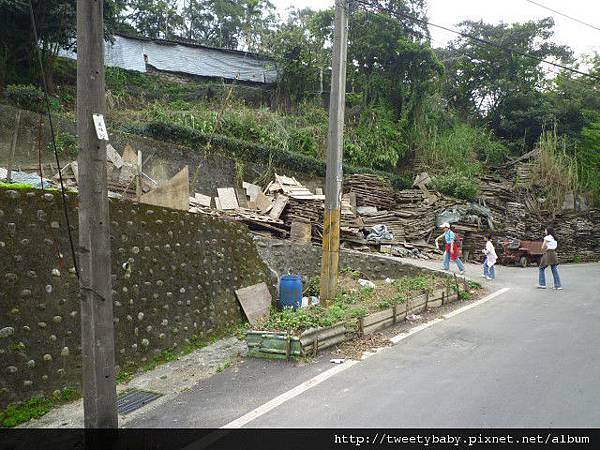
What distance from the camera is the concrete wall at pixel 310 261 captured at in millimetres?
12852

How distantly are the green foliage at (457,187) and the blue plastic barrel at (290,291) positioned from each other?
1351 cm

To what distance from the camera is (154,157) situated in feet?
50.6

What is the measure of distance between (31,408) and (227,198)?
1165cm

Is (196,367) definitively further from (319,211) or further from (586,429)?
(319,211)

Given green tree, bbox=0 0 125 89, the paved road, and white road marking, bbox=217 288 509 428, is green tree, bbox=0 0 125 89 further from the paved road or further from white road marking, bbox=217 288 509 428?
white road marking, bbox=217 288 509 428

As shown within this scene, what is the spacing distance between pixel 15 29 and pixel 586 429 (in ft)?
66.1

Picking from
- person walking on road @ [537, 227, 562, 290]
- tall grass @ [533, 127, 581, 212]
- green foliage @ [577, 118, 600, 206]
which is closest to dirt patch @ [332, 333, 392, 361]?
person walking on road @ [537, 227, 562, 290]

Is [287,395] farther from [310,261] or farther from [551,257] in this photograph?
[551,257]

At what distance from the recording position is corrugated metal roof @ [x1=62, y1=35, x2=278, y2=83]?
2402 cm

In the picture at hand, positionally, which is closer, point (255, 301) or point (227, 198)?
point (255, 301)

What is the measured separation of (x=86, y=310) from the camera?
4102 millimetres

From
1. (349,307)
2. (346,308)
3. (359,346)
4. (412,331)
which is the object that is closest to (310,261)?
(349,307)

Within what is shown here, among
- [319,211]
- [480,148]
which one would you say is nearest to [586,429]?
[319,211]

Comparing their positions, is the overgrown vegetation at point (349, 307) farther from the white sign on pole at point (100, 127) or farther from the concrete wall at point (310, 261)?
the white sign on pole at point (100, 127)
